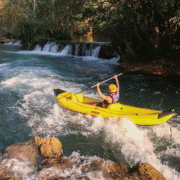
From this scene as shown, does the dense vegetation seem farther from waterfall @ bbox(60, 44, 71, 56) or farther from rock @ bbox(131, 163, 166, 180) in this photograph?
rock @ bbox(131, 163, 166, 180)

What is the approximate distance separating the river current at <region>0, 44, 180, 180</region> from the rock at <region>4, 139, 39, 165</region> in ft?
0.44

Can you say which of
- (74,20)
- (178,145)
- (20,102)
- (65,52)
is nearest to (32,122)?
(20,102)

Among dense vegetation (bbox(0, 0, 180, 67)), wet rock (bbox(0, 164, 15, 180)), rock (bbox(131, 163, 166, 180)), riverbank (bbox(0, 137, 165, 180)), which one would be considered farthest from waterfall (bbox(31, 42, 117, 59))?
wet rock (bbox(0, 164, 15, 180))

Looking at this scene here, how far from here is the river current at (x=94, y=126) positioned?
3.26m

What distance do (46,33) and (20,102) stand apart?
14.7 m

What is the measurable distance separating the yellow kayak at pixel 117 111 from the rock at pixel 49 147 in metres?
1.64

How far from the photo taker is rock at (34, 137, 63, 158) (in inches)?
112

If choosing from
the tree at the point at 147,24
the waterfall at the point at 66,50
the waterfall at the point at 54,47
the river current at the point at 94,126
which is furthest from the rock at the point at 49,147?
the waterfall at the point at 54,47

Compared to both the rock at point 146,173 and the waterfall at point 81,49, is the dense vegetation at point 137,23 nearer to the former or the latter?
the waterfall at point 81,49

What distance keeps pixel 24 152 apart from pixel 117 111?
88.7 inches

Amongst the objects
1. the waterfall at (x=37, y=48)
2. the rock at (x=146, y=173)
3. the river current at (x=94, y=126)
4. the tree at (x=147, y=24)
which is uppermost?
the tree at (x=147, y=24)

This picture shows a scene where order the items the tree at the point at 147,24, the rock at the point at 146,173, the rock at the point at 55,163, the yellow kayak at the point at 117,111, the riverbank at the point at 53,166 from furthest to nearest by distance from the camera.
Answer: the tree at the point at 147,24
the yellow kayak at the point at 117,111
the rock at the point at 55,163
the riverbank at the point at 53,166
the rock at the point at 146,173

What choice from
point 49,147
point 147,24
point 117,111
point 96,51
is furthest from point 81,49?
point 49,147

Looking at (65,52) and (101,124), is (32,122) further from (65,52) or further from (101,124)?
(65,52)
